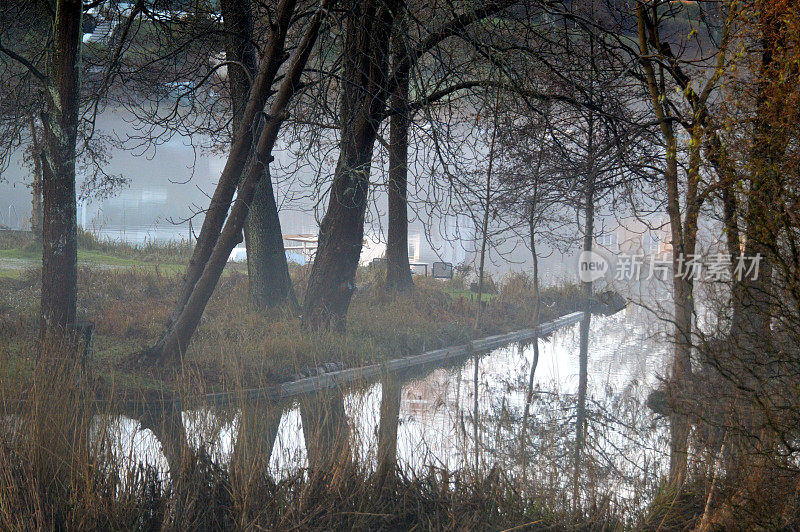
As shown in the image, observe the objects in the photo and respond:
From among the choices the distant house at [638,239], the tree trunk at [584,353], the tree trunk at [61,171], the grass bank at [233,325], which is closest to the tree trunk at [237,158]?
the grass bank at [233,325]

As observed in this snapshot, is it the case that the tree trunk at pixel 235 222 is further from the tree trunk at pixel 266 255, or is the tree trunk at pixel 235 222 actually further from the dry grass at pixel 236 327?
the tree trunk at pixel 266 255

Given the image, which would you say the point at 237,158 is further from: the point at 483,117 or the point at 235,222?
the point at 483,117

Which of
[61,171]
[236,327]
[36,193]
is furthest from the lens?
[36,193]

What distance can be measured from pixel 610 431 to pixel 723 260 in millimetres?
1972

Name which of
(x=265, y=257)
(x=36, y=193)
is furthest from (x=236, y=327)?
(x=36, y=193)

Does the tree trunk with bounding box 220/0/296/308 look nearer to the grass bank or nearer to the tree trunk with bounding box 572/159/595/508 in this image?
the grass bank

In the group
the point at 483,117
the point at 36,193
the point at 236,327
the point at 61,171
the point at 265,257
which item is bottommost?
the point at 236,327

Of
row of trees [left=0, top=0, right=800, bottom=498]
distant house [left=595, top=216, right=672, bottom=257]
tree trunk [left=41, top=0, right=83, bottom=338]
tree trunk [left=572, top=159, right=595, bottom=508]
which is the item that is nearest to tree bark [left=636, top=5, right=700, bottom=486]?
row of trees [left=0, top=0, right=800, bottom=498]

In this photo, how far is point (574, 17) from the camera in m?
6.50

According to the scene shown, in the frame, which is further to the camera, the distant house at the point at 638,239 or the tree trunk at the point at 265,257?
the tree trunk at the point at 265,257

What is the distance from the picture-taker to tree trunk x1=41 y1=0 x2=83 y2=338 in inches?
287

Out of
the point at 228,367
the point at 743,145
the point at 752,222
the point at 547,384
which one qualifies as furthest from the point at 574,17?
the point at 228,367

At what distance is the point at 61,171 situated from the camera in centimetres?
735

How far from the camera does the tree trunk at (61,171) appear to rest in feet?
23.9
